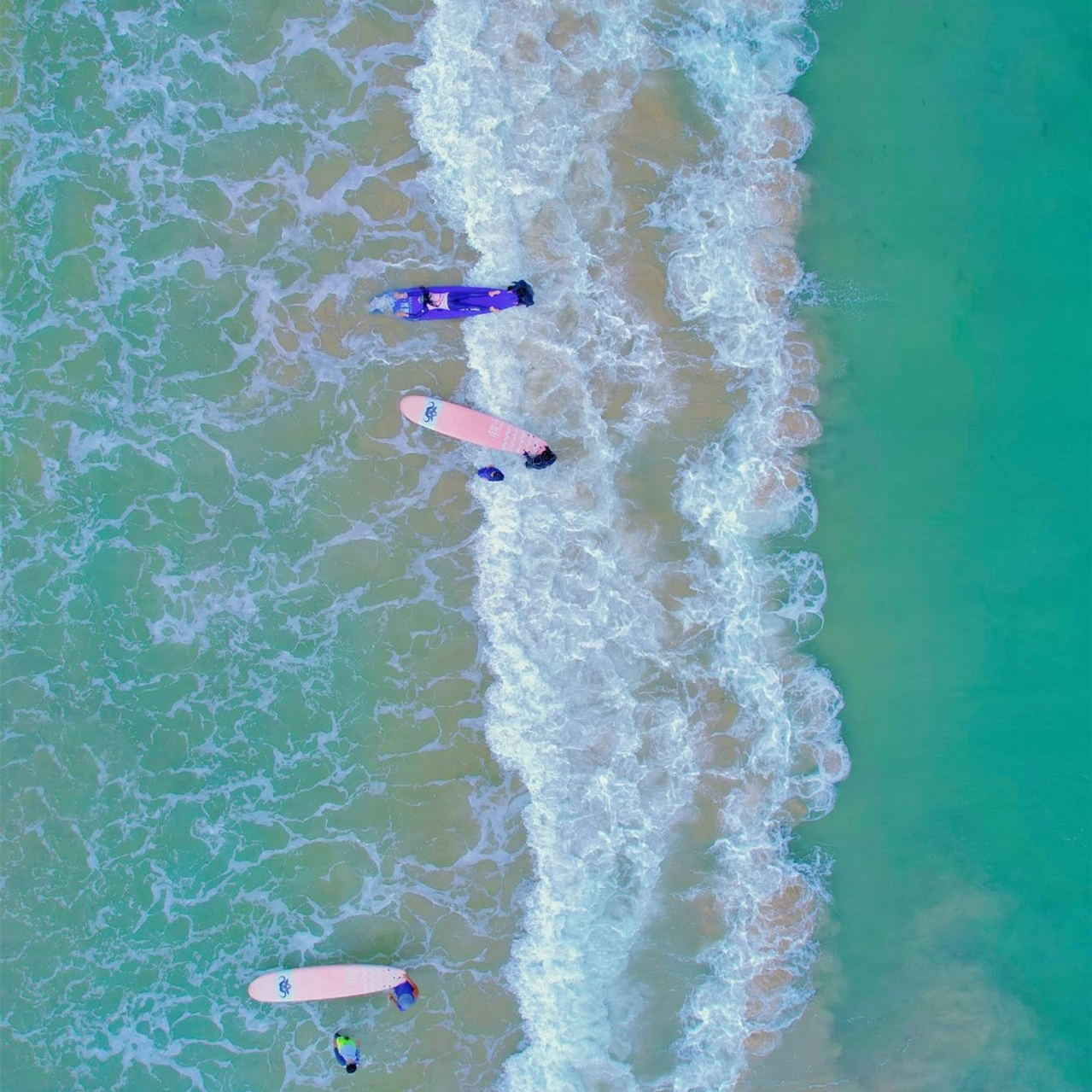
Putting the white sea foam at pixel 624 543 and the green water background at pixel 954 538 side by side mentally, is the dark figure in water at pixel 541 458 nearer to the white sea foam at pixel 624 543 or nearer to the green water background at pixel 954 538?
the white sea foam at pixel 624 543

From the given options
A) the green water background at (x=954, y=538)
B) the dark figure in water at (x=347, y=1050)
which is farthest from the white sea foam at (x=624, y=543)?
the dark figure in water at (x=347, y=1050)

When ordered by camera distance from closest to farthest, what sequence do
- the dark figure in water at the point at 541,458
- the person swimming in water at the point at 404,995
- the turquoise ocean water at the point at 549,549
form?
1. the dark figure in water at the point at 541,458
2. the person swimming in water at the point at 404,995
3. the turquoise ocean water at the point at 549,549

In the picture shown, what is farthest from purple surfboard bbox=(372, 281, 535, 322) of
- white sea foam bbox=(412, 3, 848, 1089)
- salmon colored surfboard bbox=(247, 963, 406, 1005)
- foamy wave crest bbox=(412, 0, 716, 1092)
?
salmon colored surfboard bbox=(247, 963, 406, 1005)

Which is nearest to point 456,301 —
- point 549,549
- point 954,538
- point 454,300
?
point 454,300

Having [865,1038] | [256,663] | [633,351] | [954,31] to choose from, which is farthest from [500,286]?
[865,1038]

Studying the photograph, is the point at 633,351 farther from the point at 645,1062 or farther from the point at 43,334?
the point at 645,1062

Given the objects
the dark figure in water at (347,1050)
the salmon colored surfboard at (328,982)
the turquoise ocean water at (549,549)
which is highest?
the turquoise ocean water at (549,549)
